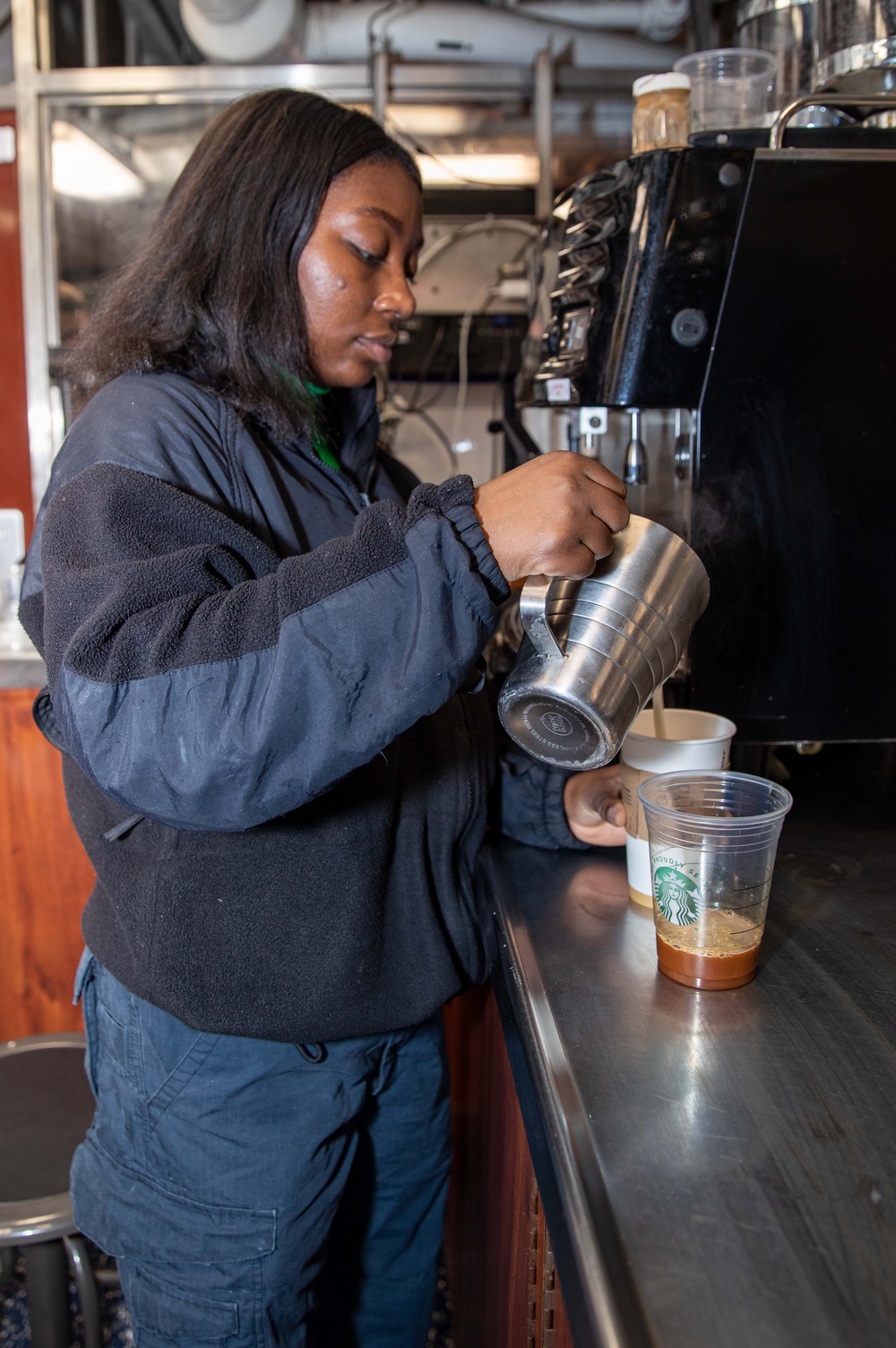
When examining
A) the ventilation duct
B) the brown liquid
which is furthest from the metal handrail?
the ventilation duct

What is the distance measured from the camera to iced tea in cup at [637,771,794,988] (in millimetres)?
838

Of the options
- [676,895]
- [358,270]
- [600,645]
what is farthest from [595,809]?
[358,270]

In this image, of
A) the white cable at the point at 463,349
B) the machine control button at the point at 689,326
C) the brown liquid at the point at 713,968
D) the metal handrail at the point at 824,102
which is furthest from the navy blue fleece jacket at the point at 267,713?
the white cable at the point at 463,349

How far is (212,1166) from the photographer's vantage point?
1002 mm

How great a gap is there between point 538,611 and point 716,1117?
1.22ft

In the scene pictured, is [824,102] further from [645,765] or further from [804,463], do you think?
[645,765]

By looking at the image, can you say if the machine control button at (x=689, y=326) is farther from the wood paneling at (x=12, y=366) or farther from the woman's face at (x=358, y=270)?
the wood paneling at (x=12, y=366)

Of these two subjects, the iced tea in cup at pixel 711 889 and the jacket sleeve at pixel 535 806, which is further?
the jacket sleeve at pixel 535 806

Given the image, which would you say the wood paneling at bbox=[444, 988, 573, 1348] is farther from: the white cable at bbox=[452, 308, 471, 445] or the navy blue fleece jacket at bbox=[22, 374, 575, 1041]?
the white cable at bbox=[452, 308, 471, 445]

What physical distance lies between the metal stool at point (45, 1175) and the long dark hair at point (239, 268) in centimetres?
94

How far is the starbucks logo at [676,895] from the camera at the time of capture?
0.85m

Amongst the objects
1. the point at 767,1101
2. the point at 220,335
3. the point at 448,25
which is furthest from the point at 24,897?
the point at 448,25

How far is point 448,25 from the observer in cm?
260

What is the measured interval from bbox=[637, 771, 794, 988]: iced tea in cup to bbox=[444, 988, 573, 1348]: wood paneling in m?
0.24
